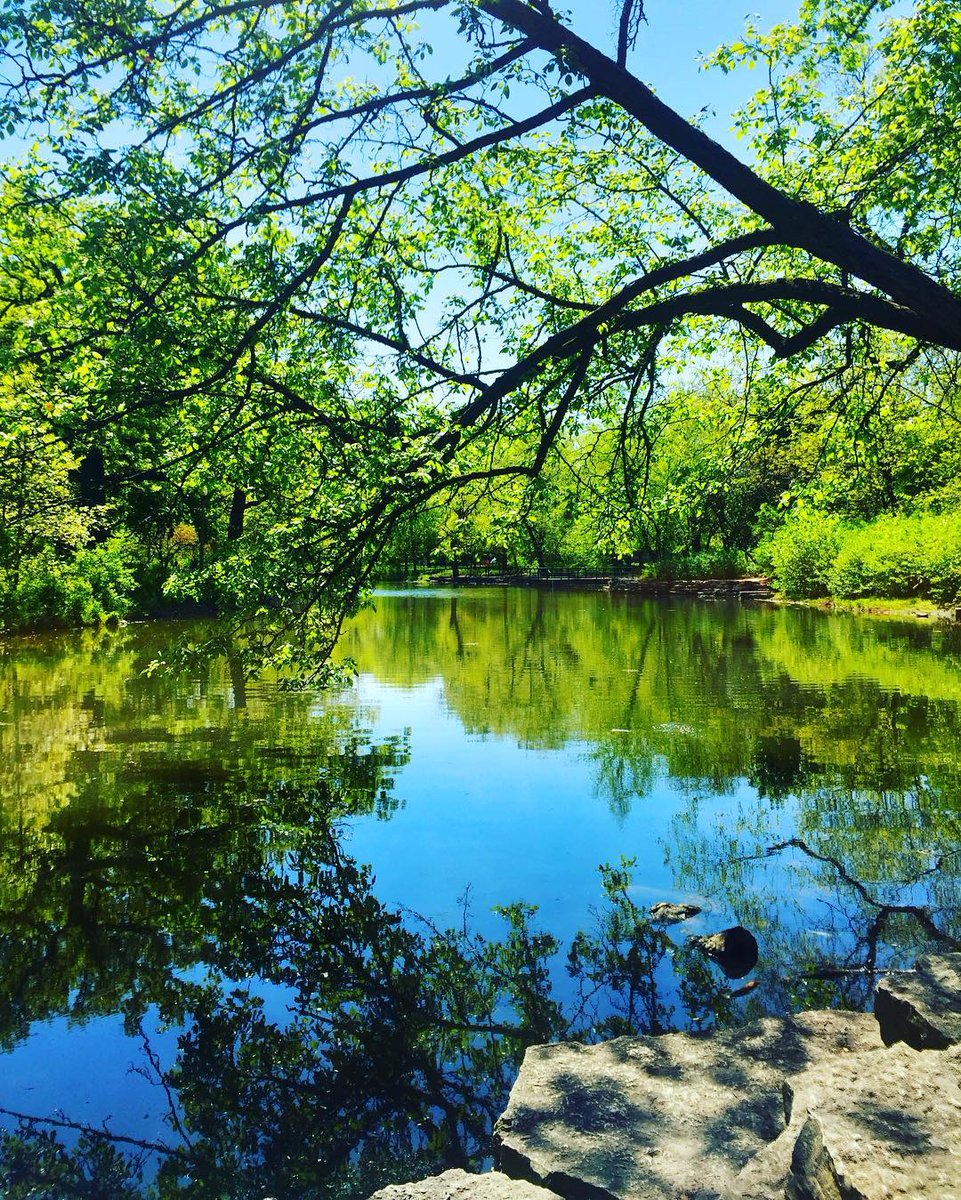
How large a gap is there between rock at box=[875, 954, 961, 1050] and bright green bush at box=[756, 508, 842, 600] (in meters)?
35.3

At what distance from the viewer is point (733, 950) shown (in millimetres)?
6215

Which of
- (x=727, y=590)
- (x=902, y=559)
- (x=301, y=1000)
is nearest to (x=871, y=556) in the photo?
(x=902, y=559)

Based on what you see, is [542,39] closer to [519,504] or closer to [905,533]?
[519,504]

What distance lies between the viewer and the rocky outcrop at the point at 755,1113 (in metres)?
2.75

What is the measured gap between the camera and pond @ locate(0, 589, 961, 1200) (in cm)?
473

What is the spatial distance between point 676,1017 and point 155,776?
26.4 feet

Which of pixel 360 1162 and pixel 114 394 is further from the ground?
pixel 114 394

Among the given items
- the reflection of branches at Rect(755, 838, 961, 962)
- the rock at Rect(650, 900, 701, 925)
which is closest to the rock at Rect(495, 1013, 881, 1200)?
the reflection of branches at Rect(755, 838, 961, 962)

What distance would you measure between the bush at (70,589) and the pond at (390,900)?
12222 mm

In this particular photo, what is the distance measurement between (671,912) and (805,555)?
121 ft

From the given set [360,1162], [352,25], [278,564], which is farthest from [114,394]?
[360,1162]

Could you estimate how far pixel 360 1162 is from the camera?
14.1 feet

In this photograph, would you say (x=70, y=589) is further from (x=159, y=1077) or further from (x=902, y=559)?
(x=902, y=559)

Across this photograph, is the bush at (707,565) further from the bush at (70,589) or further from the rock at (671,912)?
the rock at (671,912)
